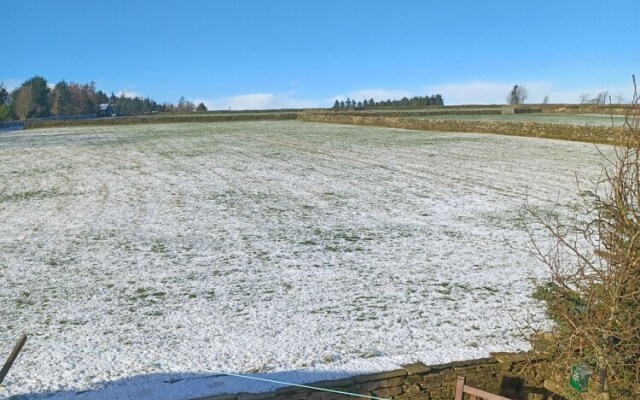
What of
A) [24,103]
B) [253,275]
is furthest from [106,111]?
[253,275]

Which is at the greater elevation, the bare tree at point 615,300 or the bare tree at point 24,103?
the bare tree at point 24,103

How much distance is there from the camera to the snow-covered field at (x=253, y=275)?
805 centimetres

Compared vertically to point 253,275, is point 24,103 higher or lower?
higher

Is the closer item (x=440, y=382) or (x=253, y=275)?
(x=440, y=382)

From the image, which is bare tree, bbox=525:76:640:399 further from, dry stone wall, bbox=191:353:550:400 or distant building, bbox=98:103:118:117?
distant building, bbox=98:103:118:117

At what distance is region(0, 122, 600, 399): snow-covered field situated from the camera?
805cm

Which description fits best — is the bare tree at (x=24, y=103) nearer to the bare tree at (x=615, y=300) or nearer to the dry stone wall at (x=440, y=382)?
the dry stone wall at (x=440, y=382)

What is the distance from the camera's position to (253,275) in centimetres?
1195

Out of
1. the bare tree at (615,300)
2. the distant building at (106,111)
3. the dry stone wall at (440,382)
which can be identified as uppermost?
the distant building at (106,111)

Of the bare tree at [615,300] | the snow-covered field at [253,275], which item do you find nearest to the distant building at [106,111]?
the snow-covered field at [253,275]

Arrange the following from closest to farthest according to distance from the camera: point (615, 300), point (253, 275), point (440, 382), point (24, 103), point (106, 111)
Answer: point (615, 300) < point (440, 382) < point (253, 275) < point (24, 103) < point (106, 111)

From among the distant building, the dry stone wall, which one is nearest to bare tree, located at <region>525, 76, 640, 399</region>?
the dry stone wall

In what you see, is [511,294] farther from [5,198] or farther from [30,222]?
[5,198]

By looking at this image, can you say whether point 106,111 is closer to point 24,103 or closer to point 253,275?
point 24,103
